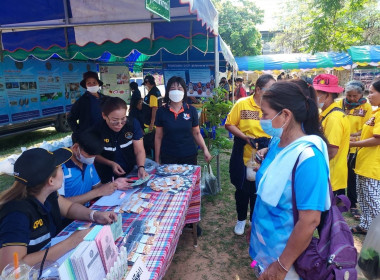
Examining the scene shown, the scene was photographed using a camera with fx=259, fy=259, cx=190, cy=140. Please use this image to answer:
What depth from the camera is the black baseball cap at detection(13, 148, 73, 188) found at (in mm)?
1277

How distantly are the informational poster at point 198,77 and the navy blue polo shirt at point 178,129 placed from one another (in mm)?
4572

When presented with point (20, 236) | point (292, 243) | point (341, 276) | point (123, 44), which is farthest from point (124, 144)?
point (123, 44)

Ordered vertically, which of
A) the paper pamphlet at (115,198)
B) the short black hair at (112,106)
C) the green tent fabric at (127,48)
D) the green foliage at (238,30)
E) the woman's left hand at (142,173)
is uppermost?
the green foliage at (238,30)

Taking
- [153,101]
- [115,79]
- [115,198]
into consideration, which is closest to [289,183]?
[115,198]

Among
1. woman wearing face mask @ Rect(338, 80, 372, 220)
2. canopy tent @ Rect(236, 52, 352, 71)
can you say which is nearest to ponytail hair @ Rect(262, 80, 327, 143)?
woman wearing face mask @ Rect(338, 80, 372, 220)

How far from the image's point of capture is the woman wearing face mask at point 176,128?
2979mm

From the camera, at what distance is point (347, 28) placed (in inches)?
434

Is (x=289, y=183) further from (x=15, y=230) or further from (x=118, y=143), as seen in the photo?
(x=118, y=143)

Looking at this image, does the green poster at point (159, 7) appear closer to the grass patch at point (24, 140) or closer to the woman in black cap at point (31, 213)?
the woman in black cap at point (31, 213)

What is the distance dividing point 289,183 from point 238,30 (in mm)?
19993

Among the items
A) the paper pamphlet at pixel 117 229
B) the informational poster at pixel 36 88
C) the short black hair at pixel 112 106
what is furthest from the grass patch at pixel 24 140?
the paper pamphlet at pixel 117 229

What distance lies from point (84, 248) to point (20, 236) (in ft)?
1.37

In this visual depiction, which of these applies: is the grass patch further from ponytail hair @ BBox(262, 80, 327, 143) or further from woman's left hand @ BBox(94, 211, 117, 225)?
ponytail hair @ BBox(262, 80, 327, 143)

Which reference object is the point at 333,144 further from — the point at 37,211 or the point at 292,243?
the point at 37,211
